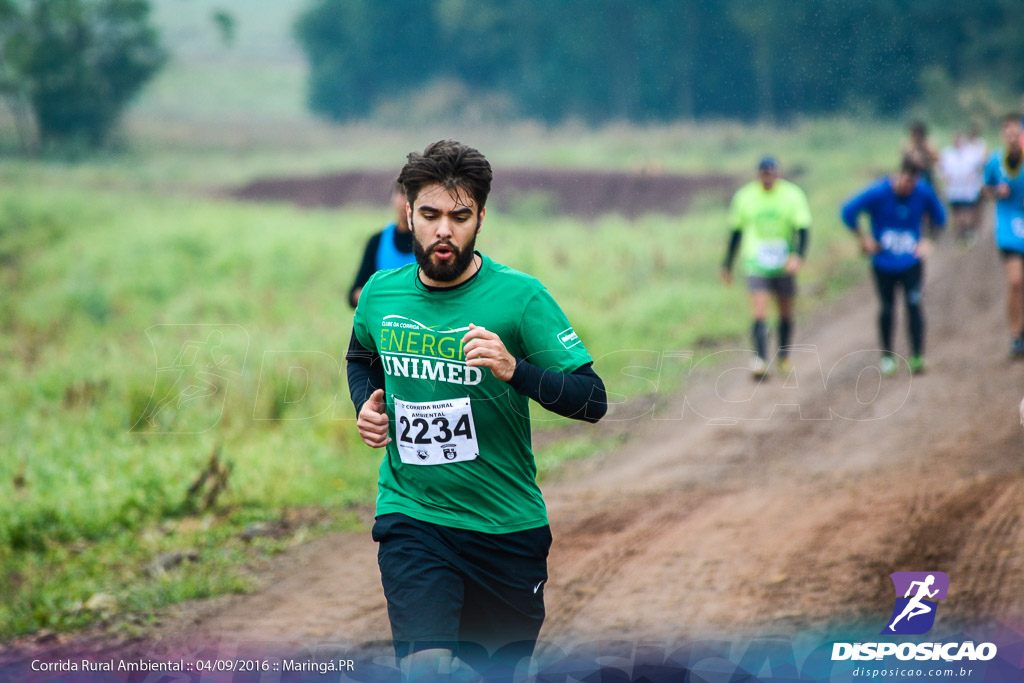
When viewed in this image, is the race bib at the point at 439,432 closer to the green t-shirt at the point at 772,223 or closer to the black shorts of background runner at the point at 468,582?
the black shorts of background runner at the point at 468,582

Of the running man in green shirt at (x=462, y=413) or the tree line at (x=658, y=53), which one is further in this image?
the tree line at (x=658, y=53)

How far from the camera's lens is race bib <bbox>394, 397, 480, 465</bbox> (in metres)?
3.15

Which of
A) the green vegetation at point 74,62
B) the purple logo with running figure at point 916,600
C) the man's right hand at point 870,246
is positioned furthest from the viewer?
the green vegetation at point 74,62

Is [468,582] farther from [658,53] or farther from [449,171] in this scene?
[658,53]

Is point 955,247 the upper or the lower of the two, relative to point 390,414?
upper

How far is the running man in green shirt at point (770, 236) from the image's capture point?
9.52 meters

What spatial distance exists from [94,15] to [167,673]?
107 ft

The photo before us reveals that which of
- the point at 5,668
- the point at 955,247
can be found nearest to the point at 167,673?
the point at 5,668

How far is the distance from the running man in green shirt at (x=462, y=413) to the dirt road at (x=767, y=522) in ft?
6.12

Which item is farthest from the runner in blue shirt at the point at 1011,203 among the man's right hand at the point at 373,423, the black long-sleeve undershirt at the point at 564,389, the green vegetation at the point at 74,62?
the green vegetation at the point at 74,62

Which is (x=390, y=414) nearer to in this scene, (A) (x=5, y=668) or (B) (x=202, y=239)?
(A) (x=5, y=668)

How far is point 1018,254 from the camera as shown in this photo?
8.79 metres

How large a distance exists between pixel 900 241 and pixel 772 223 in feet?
3.85

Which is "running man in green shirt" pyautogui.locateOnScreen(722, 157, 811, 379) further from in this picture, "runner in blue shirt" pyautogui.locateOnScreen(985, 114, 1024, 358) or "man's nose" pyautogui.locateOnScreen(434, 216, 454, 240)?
"man's nose" pyautogui.locateOnScreen(434, 216, 454, 240)
